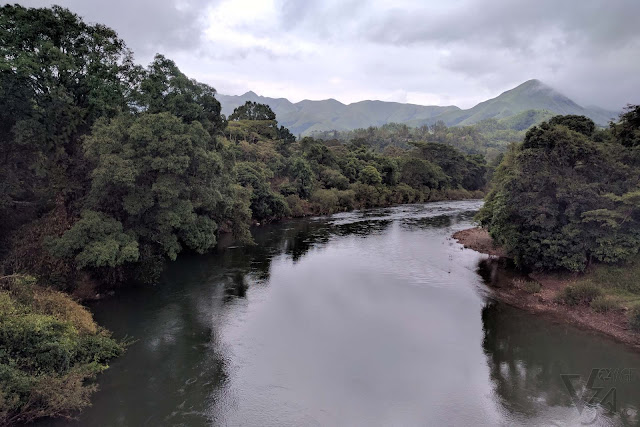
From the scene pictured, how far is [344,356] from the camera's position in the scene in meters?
15.9

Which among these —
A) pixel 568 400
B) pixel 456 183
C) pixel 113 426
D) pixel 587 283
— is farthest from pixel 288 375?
pixel 456 183

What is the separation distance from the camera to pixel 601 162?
2208cm

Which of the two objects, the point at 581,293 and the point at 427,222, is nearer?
the point at 581,293

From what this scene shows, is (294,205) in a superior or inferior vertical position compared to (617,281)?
superior

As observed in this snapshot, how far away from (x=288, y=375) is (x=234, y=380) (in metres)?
1.98

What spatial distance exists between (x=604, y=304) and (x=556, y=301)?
2235 mm

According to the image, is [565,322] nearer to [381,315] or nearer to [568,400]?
[568,400]

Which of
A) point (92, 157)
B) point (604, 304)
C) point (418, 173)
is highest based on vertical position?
point (92, 157)

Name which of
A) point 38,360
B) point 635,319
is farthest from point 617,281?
point 38,360

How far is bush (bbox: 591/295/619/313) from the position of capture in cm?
1919

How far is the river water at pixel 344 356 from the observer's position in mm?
12516

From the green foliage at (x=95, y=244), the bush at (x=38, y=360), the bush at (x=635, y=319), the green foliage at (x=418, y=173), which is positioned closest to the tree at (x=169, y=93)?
the green foliage at (x=95, y=244)

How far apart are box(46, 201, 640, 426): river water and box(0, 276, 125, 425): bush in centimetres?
97

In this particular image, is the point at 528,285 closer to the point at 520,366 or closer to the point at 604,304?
the point at 604,304
